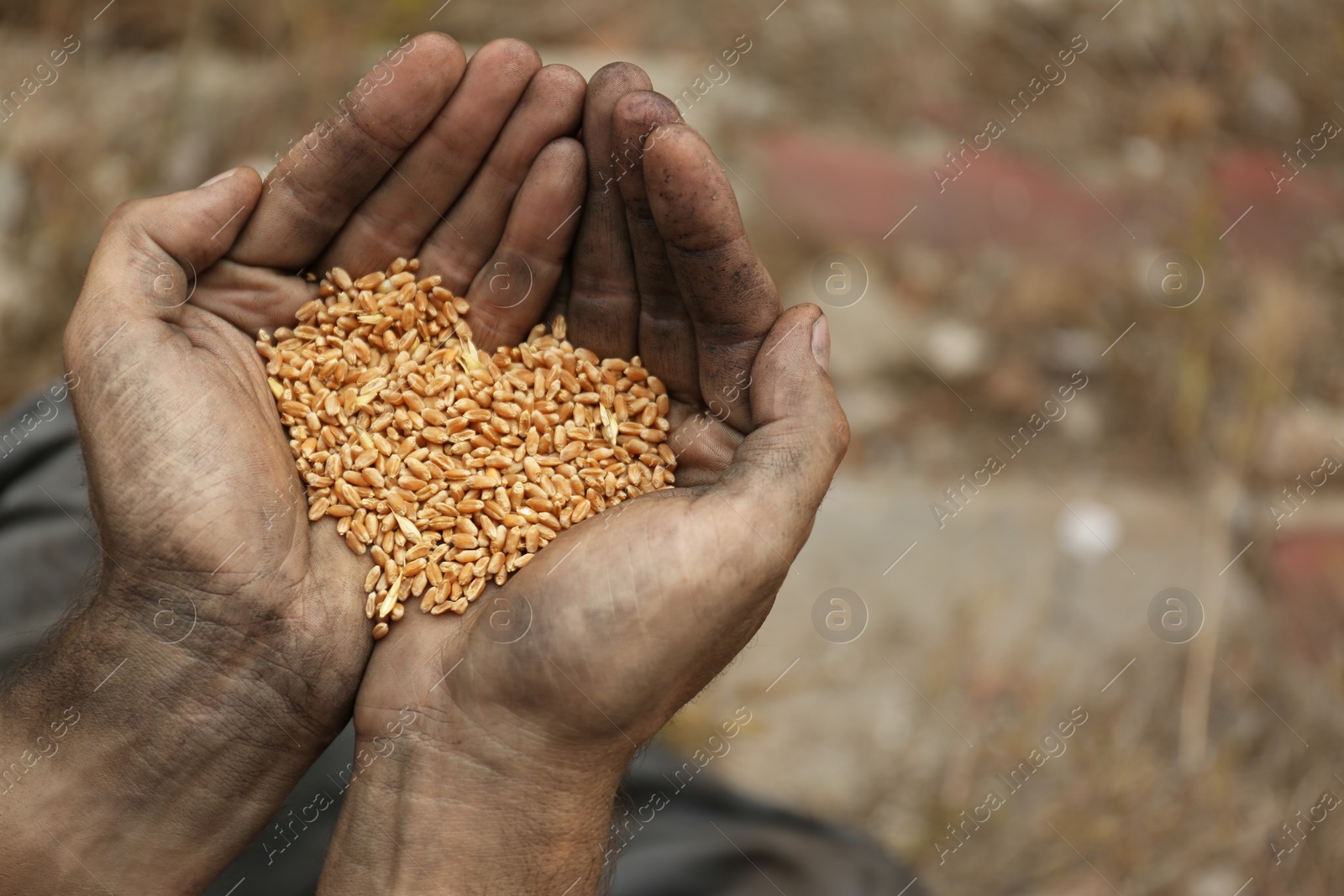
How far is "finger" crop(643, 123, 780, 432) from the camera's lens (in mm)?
1963

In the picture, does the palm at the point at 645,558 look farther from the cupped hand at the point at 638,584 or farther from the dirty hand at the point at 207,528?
the dirty hand at the point at 207,528

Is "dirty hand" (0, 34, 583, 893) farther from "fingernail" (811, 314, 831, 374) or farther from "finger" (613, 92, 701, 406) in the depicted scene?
"fingernail" (811, 314, 831, 374)

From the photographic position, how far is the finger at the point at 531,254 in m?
2.26

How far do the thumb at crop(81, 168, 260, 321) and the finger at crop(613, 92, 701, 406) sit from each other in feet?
2.87

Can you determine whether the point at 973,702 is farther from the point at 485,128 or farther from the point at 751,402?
the point at 485,128

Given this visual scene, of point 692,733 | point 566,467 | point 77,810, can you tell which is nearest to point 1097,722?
point 692,733

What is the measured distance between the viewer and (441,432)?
228 centimetres

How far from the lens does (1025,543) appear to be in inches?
151

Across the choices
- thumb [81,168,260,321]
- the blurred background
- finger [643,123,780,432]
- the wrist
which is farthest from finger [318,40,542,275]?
the blurred background

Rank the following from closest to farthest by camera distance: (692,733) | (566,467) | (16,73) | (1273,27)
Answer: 1. (566,467)
2. (692,733)
3. (16,73)
4. (1273,27)

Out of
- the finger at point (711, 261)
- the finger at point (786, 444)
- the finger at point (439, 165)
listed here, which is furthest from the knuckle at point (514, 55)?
the finger at point (786, 444)

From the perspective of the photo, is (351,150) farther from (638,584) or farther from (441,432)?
(638,584)

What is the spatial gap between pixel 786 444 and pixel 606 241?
0.70 m

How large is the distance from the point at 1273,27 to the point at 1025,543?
2810 mm
